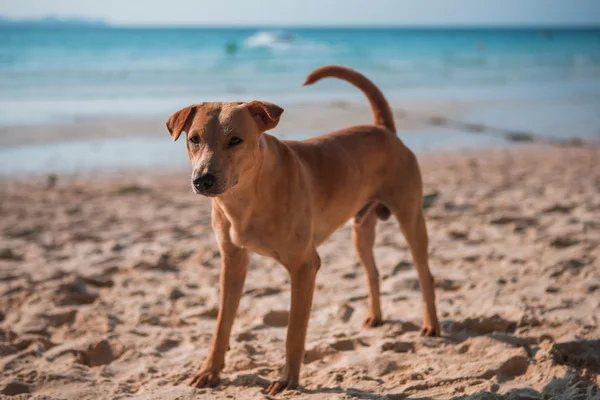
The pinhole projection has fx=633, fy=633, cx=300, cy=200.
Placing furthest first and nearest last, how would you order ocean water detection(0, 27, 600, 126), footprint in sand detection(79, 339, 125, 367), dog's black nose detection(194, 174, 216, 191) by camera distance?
ocean water detection(0, 27, 600, 126) < footprint in sand detection(79, 339, 125, 367) < dog's black nose detection(194, 174, 216, 191)

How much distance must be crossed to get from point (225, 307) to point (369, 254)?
4.01 ft

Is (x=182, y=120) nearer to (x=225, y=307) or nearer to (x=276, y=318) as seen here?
(x=225, y=307)

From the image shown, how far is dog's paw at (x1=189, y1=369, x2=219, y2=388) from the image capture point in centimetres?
364

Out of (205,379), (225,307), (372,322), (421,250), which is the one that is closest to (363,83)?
(421,250)

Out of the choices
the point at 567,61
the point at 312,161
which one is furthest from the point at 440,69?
the point at 312,161

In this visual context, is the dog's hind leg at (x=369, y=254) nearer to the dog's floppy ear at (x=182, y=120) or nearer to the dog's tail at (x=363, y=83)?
the dog's tail at (x=363, y=83)

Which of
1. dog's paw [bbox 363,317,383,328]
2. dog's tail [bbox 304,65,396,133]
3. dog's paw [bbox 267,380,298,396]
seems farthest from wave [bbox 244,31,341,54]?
dog's paw [bbox 267,380,298,396]

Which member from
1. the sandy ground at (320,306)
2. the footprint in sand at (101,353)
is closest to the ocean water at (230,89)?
the sandy ground at (320,306)

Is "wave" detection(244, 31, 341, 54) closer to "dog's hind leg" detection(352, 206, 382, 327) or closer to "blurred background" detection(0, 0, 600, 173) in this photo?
"blurred background" detection(0, 0, 600, 173)

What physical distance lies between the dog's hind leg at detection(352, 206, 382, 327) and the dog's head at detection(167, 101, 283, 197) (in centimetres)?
144

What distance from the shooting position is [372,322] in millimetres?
4418

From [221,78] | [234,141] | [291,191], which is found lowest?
[291,191]

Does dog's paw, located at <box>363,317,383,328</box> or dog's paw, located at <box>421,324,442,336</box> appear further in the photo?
dog's paw, located at <box>363,317,383,328</box>

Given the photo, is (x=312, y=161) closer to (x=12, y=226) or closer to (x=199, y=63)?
(x=12, y=226)
